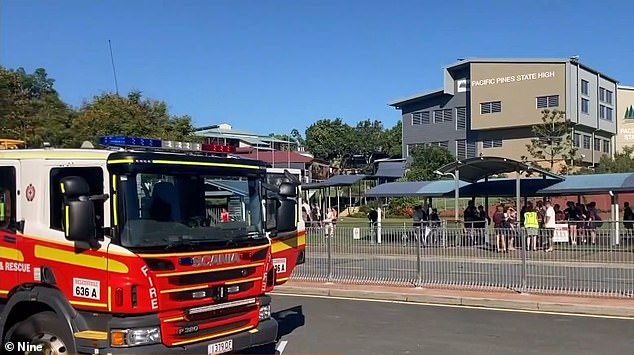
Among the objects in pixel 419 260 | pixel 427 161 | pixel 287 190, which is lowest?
pixel 419 260

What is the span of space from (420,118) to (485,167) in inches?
1942

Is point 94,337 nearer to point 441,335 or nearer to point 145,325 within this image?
point 145,325

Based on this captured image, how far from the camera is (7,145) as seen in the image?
8.48m

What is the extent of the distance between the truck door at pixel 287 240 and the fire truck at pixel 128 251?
1.14 m

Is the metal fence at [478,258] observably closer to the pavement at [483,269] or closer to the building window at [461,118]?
the pavement at [483,269]

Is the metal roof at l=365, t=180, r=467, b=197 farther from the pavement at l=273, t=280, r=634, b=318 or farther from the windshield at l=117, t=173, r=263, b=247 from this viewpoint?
the windshield at l=117, t=173, r=263, b=247

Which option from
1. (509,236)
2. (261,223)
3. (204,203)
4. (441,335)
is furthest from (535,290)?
(204,203)

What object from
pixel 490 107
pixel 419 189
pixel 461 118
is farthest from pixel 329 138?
pixel 419 189

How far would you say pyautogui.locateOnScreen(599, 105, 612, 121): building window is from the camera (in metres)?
71.4

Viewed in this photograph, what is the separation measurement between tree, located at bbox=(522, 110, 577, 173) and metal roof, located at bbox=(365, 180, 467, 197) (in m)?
25.2

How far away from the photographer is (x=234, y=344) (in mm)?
7410

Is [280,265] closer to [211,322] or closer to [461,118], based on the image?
[211,322]

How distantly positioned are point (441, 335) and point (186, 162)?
5.10m

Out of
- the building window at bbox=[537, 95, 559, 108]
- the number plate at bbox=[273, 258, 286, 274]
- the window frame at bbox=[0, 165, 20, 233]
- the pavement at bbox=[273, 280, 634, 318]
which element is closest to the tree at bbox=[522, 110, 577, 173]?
the building window at bbox=[537, 95, 559, 108]
